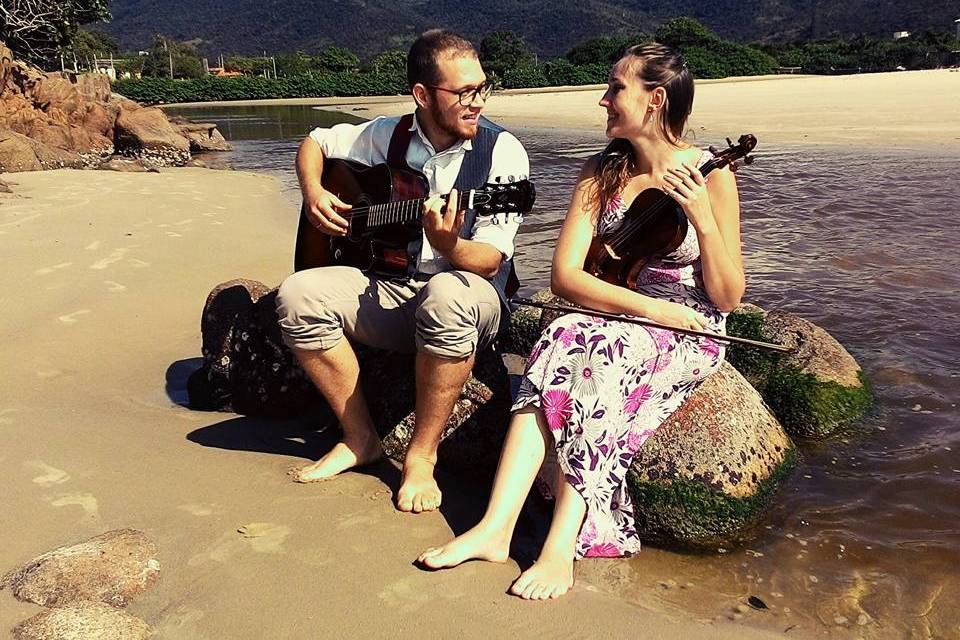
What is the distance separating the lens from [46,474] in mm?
3363

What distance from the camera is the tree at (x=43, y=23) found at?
23406 millimetres

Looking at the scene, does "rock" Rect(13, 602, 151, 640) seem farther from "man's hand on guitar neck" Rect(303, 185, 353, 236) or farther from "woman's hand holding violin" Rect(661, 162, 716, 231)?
"woman's hand holding violin" Rect(661, 162, 716, 231)

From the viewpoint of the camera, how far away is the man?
10.4 ft

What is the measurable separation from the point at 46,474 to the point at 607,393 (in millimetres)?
2216

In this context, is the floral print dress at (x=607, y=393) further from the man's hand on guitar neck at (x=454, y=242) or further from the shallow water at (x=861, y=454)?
the man's hand on guitar neck at (x=454, y=242)

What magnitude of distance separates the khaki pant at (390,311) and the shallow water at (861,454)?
3.18 feet

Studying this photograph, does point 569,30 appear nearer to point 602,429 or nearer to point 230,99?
point 230,99

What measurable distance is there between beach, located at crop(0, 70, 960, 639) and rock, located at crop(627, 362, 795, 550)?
0.15 m

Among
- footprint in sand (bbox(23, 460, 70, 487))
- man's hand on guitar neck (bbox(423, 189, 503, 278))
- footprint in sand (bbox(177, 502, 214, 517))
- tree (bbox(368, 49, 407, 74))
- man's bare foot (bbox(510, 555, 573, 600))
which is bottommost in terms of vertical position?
footprint in sand (bbox(177, 502, 214, 517))

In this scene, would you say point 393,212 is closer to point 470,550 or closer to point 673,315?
point 673,315

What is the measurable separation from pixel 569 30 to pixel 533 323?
154772 mm

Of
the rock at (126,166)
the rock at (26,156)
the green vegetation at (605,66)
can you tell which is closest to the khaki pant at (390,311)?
the rock at (26,156)

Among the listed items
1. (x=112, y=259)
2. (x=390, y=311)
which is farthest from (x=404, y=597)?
(x=112, y=259)

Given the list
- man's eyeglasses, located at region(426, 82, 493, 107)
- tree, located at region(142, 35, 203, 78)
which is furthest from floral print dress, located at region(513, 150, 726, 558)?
tree, located at region(142, 35, 203, 78)
